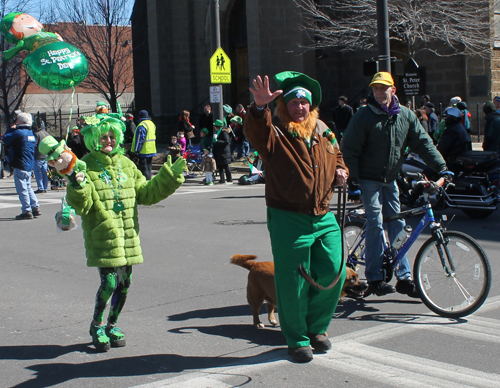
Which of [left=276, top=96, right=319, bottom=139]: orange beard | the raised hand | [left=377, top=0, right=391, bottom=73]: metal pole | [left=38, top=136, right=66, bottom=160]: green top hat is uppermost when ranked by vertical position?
[left=377, top=0, right=391, bottom=73]: metal pole

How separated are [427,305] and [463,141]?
650cm

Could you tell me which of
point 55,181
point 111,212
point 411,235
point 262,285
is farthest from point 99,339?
point 55,181

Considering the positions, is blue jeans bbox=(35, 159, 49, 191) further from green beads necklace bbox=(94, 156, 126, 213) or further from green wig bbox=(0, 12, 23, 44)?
green beads necklace bbox=(94, 156, 126, 213)

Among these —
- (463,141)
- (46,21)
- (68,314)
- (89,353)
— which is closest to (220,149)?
(463,141)

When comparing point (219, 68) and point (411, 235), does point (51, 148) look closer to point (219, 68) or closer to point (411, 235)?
point (411, 235)

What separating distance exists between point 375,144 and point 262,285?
166cm

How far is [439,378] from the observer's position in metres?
4.24

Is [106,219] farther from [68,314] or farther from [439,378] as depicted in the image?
[439,378]

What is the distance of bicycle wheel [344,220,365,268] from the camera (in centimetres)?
650

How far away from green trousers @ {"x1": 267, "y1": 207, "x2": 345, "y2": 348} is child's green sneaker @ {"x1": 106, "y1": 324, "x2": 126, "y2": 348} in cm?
126

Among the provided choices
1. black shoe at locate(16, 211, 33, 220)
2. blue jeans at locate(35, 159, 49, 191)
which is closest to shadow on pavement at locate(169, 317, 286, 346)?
black shoe at locate(16, 211, 33, 220)

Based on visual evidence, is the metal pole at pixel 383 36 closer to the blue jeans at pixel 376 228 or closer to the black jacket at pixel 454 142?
the black jacket at pixel 454 142

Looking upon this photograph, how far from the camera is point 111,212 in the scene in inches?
192

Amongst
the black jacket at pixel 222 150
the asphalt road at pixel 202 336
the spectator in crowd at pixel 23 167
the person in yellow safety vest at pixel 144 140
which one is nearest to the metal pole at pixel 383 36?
the person in yellow safety vest at pixel 144 140
